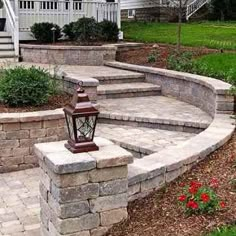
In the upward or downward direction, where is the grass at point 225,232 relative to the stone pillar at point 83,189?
downward

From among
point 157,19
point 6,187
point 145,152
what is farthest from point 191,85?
point 157,19

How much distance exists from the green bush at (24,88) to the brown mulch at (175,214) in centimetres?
320

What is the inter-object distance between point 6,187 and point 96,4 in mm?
10260

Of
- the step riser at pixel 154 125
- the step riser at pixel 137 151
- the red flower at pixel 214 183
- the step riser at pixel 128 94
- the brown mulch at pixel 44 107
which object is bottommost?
the step riser at pixel 137 151

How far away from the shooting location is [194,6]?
79.3 feet

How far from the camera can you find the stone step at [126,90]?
903 cm

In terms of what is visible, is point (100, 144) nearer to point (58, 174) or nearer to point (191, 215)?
point (58, 174)

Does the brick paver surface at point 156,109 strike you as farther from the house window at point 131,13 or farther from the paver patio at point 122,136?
the house window at point 131,13

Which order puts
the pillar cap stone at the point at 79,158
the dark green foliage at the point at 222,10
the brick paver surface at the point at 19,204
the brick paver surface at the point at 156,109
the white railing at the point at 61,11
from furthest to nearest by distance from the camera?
the dark green foliage at the point at 222,10 < the white railing at the point at 61,11 < the brick paver surface at the point at 156,109 < the brick paver surface at the point at 19,204 < the pillar cap stone at the point at 79,158

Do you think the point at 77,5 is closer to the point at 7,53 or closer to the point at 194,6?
the point at 7,53

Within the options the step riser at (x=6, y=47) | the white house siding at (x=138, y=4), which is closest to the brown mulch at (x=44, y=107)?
the step riser at (x=6, y=47)

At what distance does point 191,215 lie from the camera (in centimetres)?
366

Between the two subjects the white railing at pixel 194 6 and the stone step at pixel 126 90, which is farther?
the white railing at pixel 194 6

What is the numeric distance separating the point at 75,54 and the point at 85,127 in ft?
28.5
